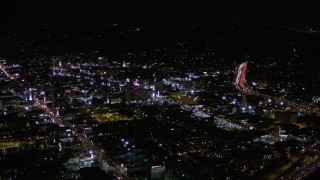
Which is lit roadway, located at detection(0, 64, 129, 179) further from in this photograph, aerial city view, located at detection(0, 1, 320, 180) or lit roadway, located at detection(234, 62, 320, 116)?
lit roadway, located at detection(234, 62, 320, 116)

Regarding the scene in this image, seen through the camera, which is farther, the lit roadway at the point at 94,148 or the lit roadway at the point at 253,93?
the lit roadway at the point at 253,93

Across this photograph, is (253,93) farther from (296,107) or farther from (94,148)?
(94,148)

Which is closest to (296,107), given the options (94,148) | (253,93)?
(253,93)

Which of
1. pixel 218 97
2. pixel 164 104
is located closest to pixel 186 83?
pixel 218 97

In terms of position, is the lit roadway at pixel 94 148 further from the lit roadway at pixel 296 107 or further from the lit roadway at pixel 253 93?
the lit roadway at pixel 253 93

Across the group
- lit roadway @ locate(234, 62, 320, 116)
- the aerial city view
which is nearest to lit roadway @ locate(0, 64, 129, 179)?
the aerial city view

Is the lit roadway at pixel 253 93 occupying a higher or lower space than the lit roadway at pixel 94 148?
lower

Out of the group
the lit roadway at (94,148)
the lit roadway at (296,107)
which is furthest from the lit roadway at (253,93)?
the lit roadway at (94,148)
